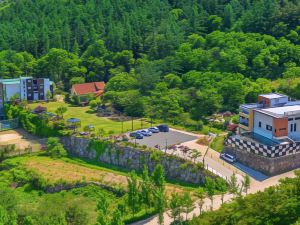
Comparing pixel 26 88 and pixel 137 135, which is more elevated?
pixel 26 88

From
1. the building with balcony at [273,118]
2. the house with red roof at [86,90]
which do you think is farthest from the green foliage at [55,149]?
the building with balcony at [273,118]

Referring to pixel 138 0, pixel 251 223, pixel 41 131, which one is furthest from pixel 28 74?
pixel 251 223

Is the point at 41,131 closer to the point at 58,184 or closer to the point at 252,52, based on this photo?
the point at 58,184

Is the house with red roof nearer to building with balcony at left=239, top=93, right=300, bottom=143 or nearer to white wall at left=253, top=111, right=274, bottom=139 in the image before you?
building with balcony at left=239, top=93, right=300, bottom=143

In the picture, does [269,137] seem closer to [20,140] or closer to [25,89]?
[20,140]

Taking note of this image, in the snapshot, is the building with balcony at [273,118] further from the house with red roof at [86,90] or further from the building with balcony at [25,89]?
the building with balcony at [25,89]

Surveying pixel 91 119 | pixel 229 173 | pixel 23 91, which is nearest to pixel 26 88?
pixel 23 91

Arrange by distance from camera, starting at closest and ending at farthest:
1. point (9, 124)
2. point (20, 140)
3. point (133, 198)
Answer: point (133, 198), point (20, 140), point (9, 124)
